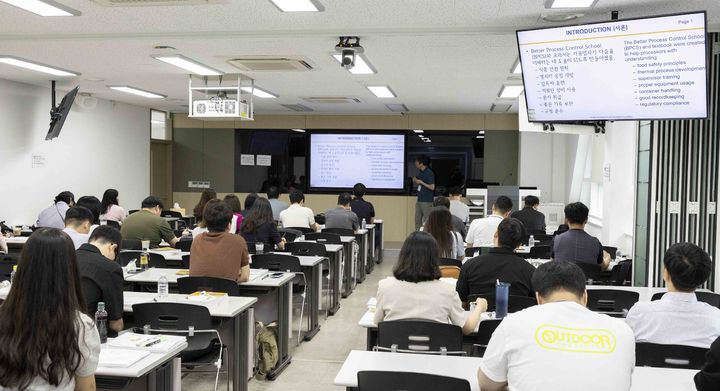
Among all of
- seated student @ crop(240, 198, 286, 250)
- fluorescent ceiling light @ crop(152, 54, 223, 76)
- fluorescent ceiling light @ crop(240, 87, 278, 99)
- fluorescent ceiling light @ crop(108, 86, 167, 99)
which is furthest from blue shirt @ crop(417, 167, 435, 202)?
seated student @ crop(240, 198, 286, 250)

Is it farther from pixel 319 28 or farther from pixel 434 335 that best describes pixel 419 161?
pixel 434 335

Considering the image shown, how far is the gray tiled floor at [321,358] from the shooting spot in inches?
191

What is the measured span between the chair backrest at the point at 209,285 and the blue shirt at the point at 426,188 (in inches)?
326

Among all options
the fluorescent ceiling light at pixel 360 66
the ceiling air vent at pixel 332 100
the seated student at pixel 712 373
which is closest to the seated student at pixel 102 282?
the seated student at pixel 712 373

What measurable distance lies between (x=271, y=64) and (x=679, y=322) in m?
5.25

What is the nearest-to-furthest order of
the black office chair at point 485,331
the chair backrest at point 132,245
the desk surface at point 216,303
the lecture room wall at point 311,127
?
1. the black office chair at point 485,331
2. the desk surface at point 216,303
3. the chair backrest at point 132,245
4. the lecture room wall at point 311,127

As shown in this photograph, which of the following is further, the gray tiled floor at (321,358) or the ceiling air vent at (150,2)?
the gray tiled floor at (321,358)

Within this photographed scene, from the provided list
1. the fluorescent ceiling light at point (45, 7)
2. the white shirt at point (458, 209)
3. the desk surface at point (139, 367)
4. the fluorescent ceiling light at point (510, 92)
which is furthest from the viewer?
the white shirt at point (458, 209)

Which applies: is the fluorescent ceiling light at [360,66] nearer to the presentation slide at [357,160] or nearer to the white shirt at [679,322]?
the white shirt at [679,322]

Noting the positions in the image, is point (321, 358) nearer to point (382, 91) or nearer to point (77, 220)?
point (77, 220)

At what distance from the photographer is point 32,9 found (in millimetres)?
5027

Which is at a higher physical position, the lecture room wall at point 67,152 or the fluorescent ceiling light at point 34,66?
the fluorescent ceiling light at point 34,66

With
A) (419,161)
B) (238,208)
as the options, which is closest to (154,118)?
(419,161)

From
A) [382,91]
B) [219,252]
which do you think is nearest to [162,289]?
[219,252]
